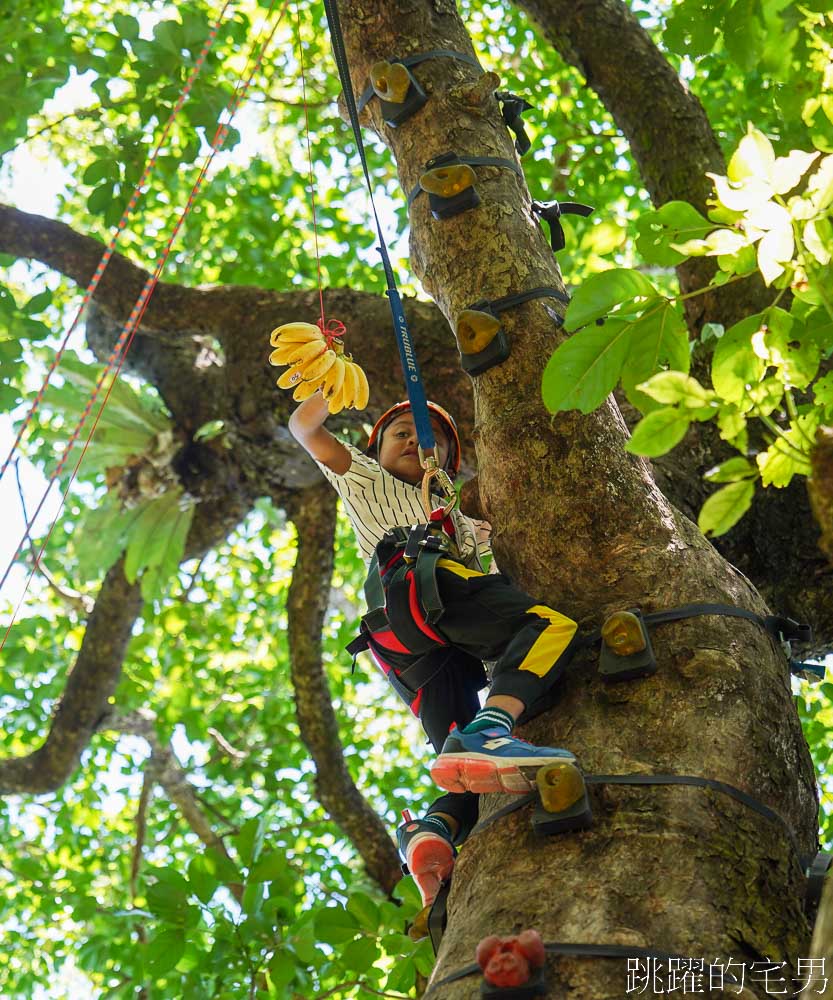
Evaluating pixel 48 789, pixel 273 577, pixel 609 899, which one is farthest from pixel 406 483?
pixel 273 577

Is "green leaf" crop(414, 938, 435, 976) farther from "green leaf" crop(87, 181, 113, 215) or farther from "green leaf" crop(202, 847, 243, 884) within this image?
"green leaf" crop(87, 181, 113, 215)

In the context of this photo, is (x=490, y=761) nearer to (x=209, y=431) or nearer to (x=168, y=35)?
(x=209, y=431)

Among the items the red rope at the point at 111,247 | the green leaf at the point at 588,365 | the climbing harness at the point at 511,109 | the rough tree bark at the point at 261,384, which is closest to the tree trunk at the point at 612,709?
the climbing harness at the point at 511,109

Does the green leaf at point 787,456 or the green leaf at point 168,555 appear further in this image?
the green leaf at point 168,555

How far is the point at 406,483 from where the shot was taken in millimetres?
2852

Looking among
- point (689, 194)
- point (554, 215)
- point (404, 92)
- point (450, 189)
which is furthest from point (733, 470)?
point (689, 194)

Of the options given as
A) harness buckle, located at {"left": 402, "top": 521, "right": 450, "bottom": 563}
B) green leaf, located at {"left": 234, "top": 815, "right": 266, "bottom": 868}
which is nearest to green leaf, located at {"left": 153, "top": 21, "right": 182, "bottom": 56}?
harness buckle, located at {"left": 402, "top": 521, "right": 450, "bottom": 563}

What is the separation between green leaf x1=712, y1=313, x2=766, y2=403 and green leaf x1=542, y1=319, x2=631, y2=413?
0.14m

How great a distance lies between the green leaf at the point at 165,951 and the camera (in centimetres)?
263

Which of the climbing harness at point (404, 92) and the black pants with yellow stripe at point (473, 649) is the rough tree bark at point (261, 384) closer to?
the black pants with yellow stripe at point (473, 649)

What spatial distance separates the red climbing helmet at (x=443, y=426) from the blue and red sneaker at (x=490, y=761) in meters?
1.36

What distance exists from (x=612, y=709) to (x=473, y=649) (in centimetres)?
56

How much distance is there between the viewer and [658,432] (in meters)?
1.33
